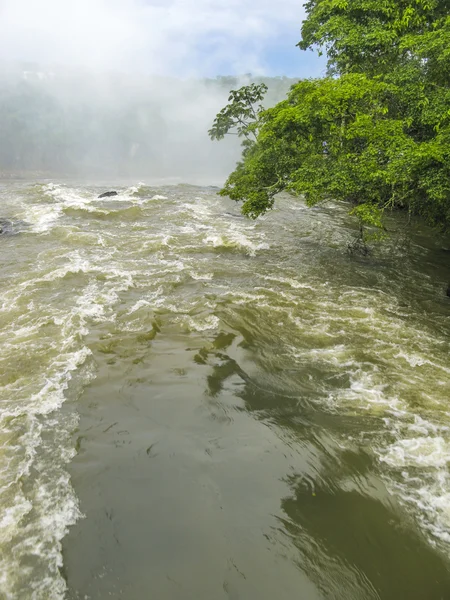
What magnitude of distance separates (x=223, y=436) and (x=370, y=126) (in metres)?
9.08

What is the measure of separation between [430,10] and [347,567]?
53.7ft

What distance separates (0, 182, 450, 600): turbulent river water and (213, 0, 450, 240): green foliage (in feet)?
10.2

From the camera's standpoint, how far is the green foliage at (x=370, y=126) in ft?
31.7

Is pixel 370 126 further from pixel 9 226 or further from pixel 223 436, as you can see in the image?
pixel 9 226

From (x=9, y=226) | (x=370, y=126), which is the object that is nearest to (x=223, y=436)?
(x=370, y=126)

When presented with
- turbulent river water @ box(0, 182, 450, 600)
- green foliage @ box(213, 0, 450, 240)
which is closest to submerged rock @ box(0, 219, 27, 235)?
turbulent river water @ box(0, 182, 450, 600)

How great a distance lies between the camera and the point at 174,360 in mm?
7922

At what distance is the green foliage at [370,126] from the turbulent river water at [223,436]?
312 cm

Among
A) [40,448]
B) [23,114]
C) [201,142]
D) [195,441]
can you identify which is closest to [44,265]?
[40,448]

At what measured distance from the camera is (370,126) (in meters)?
10.2

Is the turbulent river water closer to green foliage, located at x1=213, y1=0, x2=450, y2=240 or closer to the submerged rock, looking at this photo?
green foliage, located at x1=213, y1=0, x2=450, y2=240

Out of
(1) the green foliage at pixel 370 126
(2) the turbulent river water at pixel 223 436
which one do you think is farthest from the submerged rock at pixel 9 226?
(1) the green foliage at pixel 370 126

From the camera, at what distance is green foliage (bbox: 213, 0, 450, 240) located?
9648 mm

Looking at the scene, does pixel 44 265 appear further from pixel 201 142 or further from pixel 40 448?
pixel 201 142
